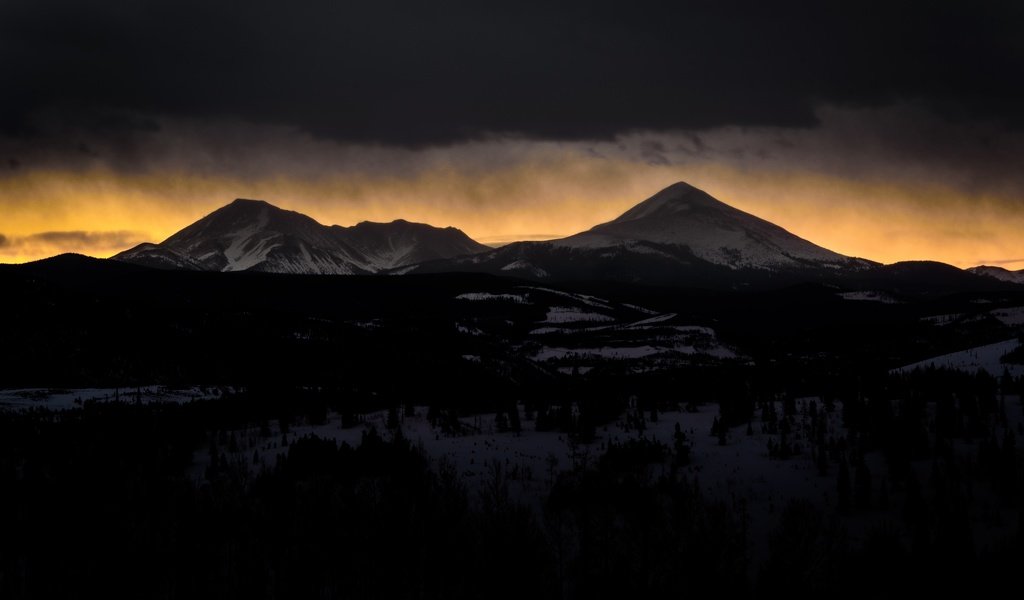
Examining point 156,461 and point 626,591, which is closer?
point 626,591

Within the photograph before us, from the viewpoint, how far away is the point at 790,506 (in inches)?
669

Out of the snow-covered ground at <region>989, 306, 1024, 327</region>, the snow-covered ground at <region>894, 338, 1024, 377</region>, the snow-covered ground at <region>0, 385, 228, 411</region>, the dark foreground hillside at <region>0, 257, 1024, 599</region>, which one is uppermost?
the snow-covered ground at <region>989, 306, 1024, 327</region>

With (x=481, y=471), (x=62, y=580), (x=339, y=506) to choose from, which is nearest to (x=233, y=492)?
(x=339, y=506)

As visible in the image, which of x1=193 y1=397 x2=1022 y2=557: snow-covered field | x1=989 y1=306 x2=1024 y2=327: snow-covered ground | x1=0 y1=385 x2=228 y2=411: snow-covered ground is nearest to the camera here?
x1=193 y1=397 x2=1022 y2=557: snow-covered field

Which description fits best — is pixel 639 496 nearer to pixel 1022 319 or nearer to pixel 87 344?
pixel 87 344

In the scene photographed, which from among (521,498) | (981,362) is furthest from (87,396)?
(981,362)

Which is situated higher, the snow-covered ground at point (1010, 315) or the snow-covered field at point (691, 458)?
the snow-covered ground at point (1010, 315)

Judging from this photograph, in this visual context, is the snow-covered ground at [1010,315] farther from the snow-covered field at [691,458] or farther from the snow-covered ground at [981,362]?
the snow-covered field at [691,458]

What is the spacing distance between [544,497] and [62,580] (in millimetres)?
10798

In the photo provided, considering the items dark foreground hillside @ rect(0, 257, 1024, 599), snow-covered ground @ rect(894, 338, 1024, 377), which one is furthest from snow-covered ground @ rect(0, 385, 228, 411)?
snow-covered ground @ rect(894, 338, 1024, 377)

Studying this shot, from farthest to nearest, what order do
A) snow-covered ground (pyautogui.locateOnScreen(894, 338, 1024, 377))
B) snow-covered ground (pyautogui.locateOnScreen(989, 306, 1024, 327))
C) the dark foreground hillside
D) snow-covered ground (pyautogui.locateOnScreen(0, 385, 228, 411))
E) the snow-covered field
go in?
snow-covered ground (pyautogui.locateOnScreen(989, 306, 1024, 327)), snow-covered ground (pyautogui.locateOnScreen(894, 338, 1024, 377)), snow-covered ground (pyautogui.locateOnScreen(0, 385, 228, 411)), the snow-covered field, the dark foreground hillside

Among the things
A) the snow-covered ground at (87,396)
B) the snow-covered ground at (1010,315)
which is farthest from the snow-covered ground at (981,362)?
the snow-covered ground at (1010,315)

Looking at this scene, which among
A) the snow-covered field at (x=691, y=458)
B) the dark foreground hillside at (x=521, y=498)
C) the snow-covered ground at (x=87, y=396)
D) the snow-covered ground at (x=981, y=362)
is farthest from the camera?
the snow-covered ground at (x=981, y=362)

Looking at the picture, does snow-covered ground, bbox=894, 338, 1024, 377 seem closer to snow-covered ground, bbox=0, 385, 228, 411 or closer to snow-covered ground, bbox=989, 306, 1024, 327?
snow-covered ground, bbox=0, 385, 228, 411
